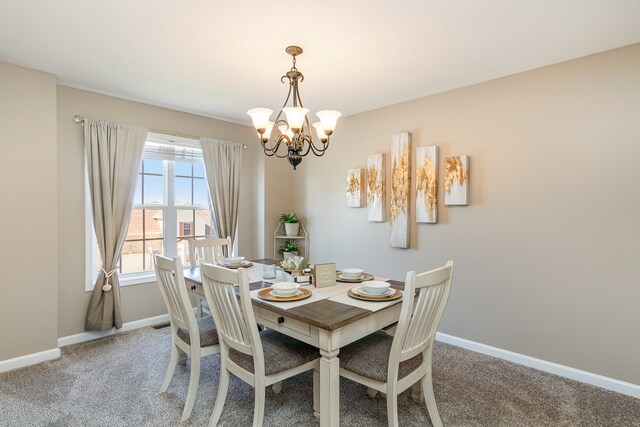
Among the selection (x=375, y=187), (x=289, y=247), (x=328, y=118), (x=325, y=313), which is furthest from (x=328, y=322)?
(x=289, y=247)

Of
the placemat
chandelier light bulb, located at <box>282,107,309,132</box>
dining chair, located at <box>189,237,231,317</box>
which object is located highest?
chandelier light bulb, located at <box>282,107,309,132</box>

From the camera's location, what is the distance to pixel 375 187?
3.68m

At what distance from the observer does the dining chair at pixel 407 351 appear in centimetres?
162

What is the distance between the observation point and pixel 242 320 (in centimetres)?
174

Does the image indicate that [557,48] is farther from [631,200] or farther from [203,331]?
[203,331]

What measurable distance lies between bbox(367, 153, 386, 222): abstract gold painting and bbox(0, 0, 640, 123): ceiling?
31.1 inches

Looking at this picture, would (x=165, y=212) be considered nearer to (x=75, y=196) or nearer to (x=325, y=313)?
(x=75, y=196)

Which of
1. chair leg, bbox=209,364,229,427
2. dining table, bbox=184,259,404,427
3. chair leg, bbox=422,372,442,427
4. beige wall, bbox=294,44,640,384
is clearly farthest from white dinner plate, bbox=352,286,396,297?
beige wall, bbox=294,44,640,384

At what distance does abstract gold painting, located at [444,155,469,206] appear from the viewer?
301cm

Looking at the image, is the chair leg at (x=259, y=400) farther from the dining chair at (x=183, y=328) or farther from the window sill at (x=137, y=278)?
the window sill at (x=137, y=278)

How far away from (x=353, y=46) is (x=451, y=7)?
2.23ft

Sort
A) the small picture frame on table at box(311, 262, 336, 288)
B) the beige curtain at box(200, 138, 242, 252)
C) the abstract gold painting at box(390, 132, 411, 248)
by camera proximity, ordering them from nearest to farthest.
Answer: the small picture frame on table at box(311, 262, 336, 288), the abstract gold painting at box(390, 132, 411, 248), the beige curtain at box(200, 138, 242, 252)

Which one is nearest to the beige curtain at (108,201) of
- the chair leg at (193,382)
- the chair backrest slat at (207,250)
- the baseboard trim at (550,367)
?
the chair backrest slat at (207,250)

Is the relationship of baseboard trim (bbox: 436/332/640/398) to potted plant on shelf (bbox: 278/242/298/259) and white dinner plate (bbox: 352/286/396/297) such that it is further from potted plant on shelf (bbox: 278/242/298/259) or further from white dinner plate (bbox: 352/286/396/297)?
potted plant on shelf (bbox: 278/242/298/259)
